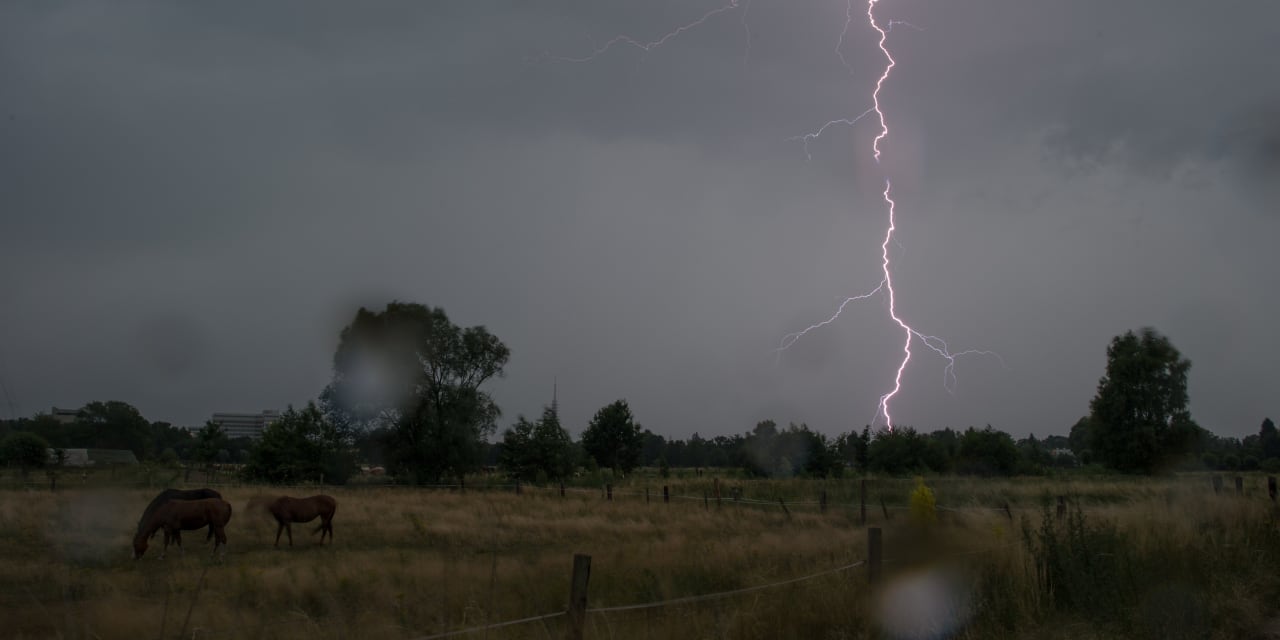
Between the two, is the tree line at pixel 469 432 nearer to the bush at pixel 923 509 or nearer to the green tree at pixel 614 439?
the green tree at pixel 614 439

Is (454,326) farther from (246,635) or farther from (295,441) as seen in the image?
(246,635)

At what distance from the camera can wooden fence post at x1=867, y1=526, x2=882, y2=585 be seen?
9.25 m

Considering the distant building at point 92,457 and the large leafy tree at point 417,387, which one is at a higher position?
the large leafy tree at point 417,387

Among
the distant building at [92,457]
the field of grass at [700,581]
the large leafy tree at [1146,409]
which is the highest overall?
the large leafy tree at [1146,409]

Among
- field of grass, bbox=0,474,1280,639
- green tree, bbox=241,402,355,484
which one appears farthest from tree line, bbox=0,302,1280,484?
field of grass, bbox=0,474,1280,639

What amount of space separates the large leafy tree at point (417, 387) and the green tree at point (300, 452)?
2.37 m

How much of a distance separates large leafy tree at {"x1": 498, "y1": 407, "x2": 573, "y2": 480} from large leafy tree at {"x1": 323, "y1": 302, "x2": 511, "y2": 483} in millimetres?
1940

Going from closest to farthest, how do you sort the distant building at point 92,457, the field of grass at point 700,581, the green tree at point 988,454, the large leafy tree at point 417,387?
the field of grass at point 700,581
the distant building at point 92,457
the large leafy tree at point 417,387
the green tree at point 988,454

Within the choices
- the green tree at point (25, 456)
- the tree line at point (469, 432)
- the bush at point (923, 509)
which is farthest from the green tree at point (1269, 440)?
the green tree at point (25, 456)

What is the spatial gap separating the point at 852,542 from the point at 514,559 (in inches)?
237

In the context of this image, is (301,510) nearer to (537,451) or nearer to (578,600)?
(578,600)

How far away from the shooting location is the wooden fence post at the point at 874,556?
9250mm

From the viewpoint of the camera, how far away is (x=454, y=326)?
54.0m

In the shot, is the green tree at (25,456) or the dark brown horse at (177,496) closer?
the dark brown horse at (177,496)
